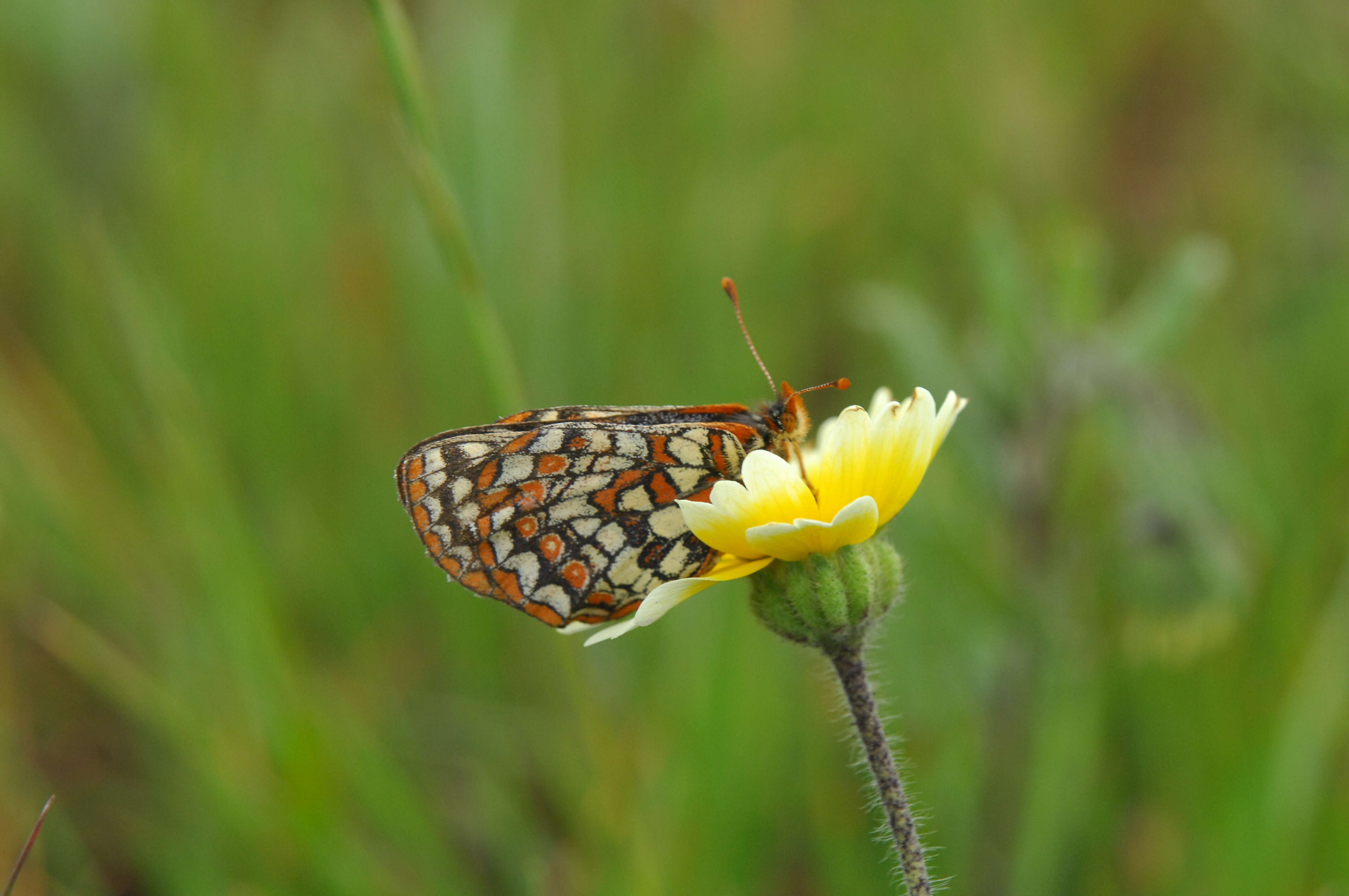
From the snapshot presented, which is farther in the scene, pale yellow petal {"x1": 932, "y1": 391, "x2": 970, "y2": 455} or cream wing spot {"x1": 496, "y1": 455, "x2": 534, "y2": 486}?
cream wing spot {"x1": 496, "y1": 455, "x2": 534, "y2": 486}

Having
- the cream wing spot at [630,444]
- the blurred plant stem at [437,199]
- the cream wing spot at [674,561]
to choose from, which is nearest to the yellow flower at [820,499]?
the cream wing spot at [674,561]

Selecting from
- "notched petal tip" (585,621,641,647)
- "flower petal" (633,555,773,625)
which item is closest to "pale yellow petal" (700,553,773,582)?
"flower petal" (633,555,773,625)

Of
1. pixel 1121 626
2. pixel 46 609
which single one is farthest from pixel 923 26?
pixel 46 609

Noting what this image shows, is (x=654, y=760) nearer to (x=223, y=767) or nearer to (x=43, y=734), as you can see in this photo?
(x=223, y=767)

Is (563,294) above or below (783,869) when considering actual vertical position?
above

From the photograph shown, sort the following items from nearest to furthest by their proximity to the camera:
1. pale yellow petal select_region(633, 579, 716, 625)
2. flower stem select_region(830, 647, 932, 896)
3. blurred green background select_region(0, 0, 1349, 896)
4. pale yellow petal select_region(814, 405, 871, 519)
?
flower stem select_region(830, 647, 932, 896) < pale yellow petal select_region(633, 579, 716, 625) < pale yellow petal select_region(814, 405, 871, 519) < blurred green background select_region(0, 0, 1349, 896)

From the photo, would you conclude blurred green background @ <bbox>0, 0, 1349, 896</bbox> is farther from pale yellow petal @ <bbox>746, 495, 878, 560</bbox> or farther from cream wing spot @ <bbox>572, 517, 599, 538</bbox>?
pale yellow petal @ <bbox>746, 495, 878, 560</bbox>

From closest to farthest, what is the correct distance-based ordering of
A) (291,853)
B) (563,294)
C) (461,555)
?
1. (461,555)
2. (291,853)
3. (563,294)

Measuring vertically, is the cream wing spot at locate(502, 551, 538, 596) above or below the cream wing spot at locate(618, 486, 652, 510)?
below
